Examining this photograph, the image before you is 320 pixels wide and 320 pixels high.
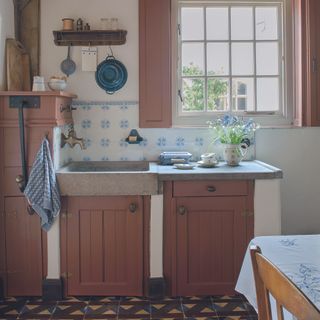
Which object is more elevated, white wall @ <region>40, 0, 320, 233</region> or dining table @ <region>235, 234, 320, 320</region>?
white wall @ <region>40, 0, 320, 233</region>

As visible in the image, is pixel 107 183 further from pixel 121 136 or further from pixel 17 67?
pixel 17 67

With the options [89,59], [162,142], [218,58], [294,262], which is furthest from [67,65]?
[294,262]

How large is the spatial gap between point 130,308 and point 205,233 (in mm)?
633

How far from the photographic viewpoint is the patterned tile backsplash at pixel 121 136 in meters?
3.40

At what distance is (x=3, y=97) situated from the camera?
2869 mm

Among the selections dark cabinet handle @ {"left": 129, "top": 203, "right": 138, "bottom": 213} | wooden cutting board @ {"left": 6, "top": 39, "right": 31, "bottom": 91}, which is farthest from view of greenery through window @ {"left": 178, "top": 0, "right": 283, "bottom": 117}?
wooden cutting board @ {"left": 6, "top": 39, "right": 31, "bottom": 91}

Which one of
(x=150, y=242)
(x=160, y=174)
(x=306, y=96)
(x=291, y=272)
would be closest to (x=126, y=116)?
(x=160, y=174)

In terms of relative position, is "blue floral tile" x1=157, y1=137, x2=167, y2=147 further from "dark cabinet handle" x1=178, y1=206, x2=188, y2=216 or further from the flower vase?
"dark cabinet handle" x1=178, y1=206, x2=188, y2=216

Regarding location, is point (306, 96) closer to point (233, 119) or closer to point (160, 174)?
point (233, 119)

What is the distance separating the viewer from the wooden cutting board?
3088 mm

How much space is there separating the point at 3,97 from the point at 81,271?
117 centimetres

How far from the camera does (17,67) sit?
3182 millimetres

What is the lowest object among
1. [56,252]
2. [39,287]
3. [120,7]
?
[39,287]

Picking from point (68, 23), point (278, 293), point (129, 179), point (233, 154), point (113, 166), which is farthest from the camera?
point (113, 166)
